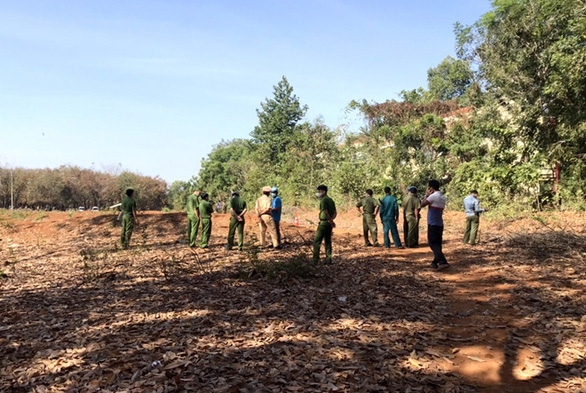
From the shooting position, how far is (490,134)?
22.0 metres

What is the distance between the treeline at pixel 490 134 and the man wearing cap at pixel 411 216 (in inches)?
172

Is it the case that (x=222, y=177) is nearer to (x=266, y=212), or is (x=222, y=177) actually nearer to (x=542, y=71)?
(x=542, y=71)

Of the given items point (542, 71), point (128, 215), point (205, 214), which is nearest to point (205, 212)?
point (205, 214)

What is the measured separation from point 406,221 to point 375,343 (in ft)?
22.7

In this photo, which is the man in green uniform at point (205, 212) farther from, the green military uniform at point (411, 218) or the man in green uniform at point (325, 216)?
the green military uniform at point (411, 218)

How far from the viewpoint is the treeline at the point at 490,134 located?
12.6 metres

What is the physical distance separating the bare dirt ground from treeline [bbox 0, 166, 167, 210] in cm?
3170

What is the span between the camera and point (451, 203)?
72.2ft

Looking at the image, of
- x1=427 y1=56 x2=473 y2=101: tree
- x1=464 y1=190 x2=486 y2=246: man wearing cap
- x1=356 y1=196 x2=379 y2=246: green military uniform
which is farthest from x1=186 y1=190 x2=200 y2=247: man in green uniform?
x1=427 y1=56 x2=473 y2=101: tree

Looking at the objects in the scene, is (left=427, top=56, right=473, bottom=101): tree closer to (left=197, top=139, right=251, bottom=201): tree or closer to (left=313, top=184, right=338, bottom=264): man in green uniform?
(left=197, top=139, right=251, bottom=201): tree

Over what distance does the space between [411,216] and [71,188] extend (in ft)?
125

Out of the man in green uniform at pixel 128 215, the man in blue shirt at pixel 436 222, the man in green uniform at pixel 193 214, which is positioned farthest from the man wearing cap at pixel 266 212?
the man in blue shirt at pixel 436 222

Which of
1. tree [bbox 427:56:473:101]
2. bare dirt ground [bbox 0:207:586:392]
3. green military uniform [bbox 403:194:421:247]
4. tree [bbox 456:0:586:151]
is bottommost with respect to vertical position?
bare dirt ground [bbox 0:207:586:392]

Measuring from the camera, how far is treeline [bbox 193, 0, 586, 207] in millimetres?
12570
